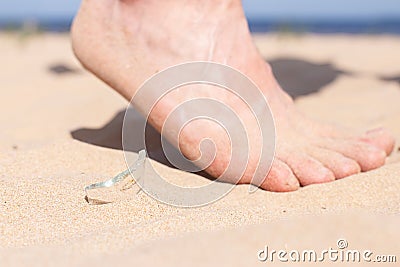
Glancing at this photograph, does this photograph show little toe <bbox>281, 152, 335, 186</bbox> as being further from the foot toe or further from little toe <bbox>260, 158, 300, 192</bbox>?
the foot toe

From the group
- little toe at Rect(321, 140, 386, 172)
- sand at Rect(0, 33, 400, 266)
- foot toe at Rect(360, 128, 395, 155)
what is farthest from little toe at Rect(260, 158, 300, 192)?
foot toe at Rect(360, 128, 395, 155)

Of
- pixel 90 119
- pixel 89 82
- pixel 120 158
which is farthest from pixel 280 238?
pixel 89 82

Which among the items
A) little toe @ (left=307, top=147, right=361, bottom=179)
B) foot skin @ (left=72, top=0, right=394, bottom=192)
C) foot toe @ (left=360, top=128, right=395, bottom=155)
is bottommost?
foot toe @ (left=360, top=128, right=395, bottom=155)

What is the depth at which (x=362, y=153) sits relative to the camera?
1.38m

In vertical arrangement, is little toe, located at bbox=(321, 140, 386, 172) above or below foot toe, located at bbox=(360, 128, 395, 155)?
above

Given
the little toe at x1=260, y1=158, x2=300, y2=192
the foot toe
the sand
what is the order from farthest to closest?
the foot toe
the little toe at x1=260, y1=158, x2=300, y2=192
the sand

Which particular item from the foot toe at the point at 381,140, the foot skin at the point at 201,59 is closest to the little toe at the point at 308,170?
the foot skin at the point at 201,59

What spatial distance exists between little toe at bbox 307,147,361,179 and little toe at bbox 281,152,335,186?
0.02 m

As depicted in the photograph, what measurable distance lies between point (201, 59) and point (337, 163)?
0.43 meters

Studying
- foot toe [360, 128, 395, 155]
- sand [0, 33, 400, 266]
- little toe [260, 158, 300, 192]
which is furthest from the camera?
foot toe [360, 128, 395, 155]

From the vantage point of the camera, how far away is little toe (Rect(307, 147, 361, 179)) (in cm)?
132

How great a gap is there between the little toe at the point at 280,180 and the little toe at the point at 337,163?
11cm

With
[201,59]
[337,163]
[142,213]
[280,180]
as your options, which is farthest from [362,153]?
[142,213]

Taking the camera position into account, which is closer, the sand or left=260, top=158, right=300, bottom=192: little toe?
the sand
